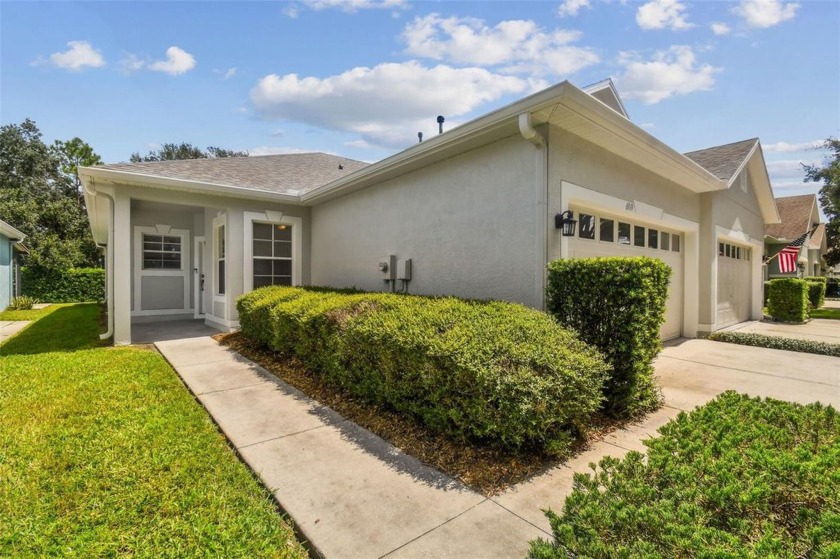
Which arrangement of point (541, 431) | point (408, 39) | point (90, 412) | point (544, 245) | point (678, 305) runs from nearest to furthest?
point (541, 431) < point (90, 412) < point (544, 245) < point (408, 39) < point (678, 305)

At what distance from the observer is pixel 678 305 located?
8.61 meters

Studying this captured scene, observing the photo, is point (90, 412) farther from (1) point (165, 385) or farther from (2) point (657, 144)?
(2) point (657, 144)

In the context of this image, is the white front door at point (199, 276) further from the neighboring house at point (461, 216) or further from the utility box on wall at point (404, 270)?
the utility box on wall at point (404, 270)

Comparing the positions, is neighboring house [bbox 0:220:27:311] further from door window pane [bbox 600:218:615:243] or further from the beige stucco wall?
door window pane [bbox 600:218:615:243]

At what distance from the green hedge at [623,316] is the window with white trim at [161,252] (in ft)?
38.7

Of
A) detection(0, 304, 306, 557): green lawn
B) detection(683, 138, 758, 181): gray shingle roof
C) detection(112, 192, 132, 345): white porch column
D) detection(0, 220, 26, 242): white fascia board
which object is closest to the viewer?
detection(0, 304, 306, 557): green lawn

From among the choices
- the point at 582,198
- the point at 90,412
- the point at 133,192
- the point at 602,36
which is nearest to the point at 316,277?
the point at 133,192

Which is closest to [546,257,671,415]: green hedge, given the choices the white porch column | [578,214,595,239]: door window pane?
[578,214,595,239]: door window pane

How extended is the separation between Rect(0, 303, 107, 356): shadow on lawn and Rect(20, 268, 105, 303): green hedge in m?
7.97

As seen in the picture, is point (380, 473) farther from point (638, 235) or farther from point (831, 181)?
point (831, 181)

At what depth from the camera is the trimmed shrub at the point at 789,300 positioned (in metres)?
11.3

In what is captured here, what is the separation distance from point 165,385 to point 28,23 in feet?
24.9

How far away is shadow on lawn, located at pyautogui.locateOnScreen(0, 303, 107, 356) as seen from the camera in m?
7.10

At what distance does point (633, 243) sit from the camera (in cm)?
700
